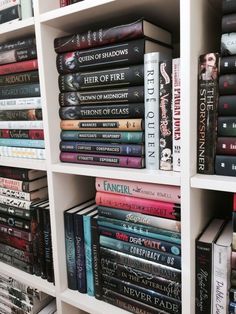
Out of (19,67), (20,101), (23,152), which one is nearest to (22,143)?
(23,152)

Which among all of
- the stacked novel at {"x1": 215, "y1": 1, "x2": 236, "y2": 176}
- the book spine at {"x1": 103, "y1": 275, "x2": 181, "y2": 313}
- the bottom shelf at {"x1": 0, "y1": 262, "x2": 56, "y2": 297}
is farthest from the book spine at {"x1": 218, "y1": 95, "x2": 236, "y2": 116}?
the bottom shelf at {"x1": 0, "y1": 262, "x2": 56, "y2": 297}

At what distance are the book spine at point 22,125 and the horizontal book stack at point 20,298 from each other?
546 millimetres

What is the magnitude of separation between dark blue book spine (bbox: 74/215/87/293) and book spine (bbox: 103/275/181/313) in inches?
3.2

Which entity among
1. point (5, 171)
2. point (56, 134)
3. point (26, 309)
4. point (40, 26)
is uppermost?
point (40, 26)

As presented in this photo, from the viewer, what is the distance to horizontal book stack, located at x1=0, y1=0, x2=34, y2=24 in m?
0.80

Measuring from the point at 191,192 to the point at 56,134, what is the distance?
43 cm

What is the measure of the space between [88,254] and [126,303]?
6.7 inches

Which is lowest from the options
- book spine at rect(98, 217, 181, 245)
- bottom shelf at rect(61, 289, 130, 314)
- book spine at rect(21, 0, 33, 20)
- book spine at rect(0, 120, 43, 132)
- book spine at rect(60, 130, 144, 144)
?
bottom shelf at rect(61, 289, 130, 314)

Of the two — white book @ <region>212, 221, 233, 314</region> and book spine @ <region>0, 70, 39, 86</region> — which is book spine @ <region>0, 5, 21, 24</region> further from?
white book @ <region>212, 221, 233, 314</region>

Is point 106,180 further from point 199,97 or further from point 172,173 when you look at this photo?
point 199,97

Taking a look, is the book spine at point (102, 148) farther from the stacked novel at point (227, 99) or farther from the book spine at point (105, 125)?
the stacked novel at point (227, 99)

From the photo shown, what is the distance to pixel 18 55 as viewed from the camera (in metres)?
0.86

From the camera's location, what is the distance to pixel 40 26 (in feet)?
2.48

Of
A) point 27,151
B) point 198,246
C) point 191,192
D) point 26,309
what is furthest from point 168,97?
point 26,309
